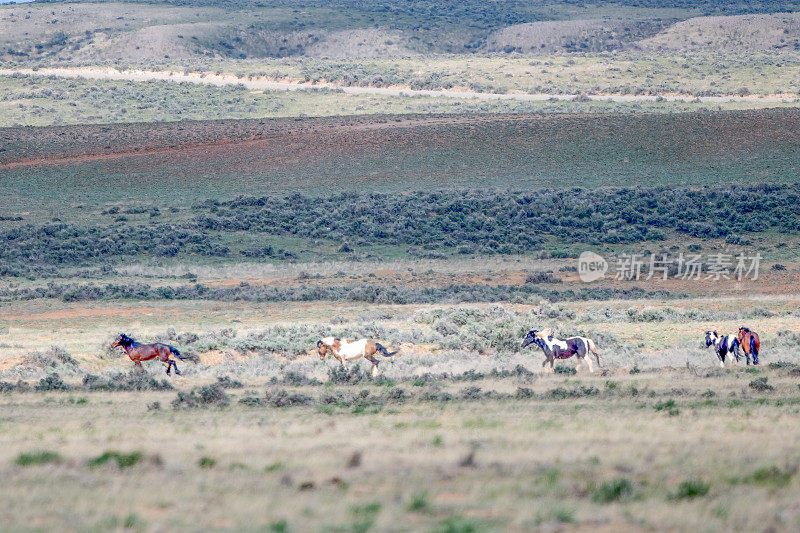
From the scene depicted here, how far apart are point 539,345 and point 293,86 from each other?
66935 millimetres

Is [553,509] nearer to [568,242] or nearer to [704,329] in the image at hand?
[704,329]

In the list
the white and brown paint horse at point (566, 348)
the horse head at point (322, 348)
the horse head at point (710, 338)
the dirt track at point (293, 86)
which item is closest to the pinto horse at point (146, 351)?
the horse head at point (322, 348)

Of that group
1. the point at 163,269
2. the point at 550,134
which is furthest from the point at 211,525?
the point at 550,134

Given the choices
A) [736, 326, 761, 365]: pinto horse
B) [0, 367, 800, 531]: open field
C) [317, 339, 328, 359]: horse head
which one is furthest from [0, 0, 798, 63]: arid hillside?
[0, 367, 800, 531]: open field

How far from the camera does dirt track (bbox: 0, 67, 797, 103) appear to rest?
2896 inches

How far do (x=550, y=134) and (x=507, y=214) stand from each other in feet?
45.8

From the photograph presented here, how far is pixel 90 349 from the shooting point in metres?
19.5

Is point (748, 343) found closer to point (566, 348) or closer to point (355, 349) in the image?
point (566, 348)

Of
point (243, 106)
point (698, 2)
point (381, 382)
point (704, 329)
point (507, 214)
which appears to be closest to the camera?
point (381, 382)

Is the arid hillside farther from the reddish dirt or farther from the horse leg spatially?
the horse leg

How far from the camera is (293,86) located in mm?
80750

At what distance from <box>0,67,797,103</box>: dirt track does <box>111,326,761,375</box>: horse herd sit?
57.7 m

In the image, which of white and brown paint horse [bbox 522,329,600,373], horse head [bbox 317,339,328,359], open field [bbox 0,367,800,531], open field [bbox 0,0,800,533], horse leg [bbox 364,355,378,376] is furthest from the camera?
horse head [bbox 317,339,328,359]

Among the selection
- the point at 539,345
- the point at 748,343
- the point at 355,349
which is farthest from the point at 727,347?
the point at 355,349
